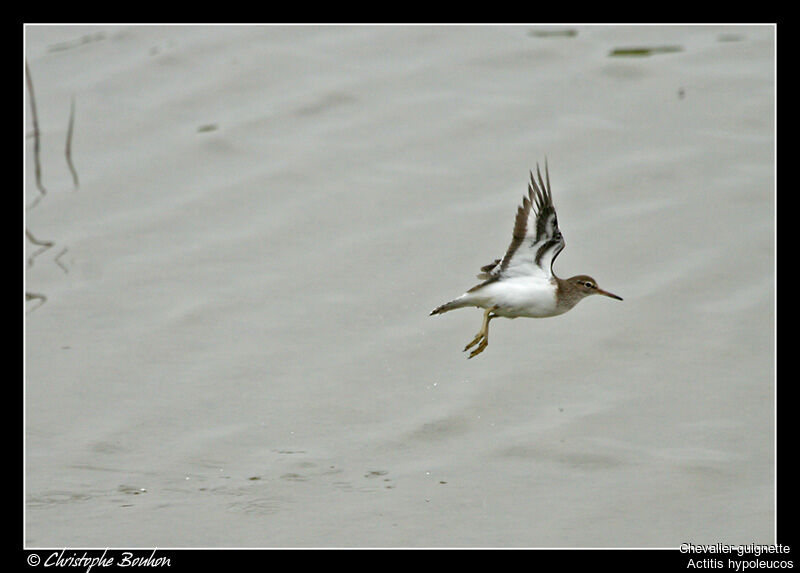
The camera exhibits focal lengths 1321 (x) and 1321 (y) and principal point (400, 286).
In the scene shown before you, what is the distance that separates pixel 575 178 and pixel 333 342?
3761 millimetres

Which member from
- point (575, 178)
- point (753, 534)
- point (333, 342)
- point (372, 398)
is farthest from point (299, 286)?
point (753, 534)

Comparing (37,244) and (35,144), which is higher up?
(35,144)

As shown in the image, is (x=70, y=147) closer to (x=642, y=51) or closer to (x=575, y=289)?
(x=642, y=51)

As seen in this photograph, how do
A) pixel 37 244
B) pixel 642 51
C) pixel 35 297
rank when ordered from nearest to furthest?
pixel 35 297
pixel 37 244
pixel 642 51

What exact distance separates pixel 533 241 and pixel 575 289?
2.88ft

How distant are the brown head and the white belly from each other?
0.22 metres

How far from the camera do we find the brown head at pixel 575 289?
1041cm

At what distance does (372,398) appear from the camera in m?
11.8

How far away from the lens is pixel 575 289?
10.7 metres

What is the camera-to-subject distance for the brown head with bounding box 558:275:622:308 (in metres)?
10.4

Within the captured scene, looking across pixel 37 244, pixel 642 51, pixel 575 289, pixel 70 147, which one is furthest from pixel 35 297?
pixel 642 51

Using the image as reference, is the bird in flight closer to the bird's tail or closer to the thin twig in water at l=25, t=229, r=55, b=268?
the bird's tail

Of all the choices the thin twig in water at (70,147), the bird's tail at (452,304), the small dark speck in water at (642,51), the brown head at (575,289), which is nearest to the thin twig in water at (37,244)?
the thin twig in water at (70,147)

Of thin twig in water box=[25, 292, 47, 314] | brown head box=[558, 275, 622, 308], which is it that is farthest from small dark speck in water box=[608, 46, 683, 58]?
thin twig in water box=[25, 292, 47, 314]
